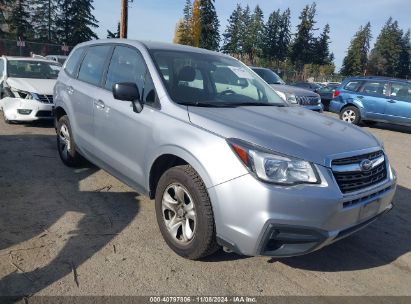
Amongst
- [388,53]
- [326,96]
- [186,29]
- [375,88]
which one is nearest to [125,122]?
[375,88]

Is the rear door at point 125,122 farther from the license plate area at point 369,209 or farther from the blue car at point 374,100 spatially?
the blue car at point 374,100

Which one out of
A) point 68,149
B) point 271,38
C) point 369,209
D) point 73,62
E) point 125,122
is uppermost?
point 271,38

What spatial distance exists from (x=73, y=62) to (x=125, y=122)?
215cm

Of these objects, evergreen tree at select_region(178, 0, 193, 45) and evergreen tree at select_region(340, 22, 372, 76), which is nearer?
evergreen tree at select_region(178, 0, 193, 45)

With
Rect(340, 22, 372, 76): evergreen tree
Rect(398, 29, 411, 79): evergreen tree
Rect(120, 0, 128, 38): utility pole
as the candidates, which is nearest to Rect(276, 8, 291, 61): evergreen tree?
Rect(340, 22, 372, 76): evergreen tree

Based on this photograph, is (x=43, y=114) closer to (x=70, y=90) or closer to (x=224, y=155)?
(x=70, y=90)

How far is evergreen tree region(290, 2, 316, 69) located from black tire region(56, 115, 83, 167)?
70.6m

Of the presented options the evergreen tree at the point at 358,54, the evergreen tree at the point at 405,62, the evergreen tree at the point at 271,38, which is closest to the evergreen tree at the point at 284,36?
the evergreen tree at the point at 271,38

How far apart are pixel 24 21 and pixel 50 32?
4112 millimetres

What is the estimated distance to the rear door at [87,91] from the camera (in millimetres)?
4633

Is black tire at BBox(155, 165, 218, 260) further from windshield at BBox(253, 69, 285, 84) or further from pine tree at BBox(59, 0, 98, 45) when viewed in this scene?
pine tree at BBox(59, 0, 98, 45)

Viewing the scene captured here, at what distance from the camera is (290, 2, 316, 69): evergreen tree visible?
234 ft

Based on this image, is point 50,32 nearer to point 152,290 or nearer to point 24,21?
point 24,21

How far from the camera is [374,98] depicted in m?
12.9
